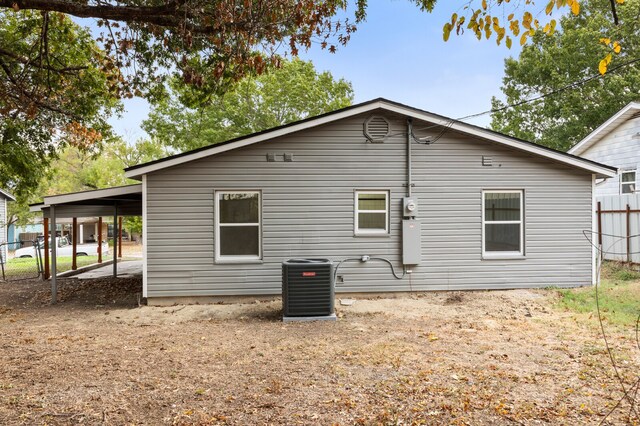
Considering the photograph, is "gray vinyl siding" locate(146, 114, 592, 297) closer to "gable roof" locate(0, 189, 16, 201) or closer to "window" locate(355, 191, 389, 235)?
"window" locate(355, 191, 389, 235)

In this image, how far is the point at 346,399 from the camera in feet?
12.8

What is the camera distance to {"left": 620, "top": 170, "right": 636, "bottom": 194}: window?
519 inches

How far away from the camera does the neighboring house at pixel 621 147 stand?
13.0 meters

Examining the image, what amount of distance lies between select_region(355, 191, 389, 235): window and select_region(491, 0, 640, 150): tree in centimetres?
1747

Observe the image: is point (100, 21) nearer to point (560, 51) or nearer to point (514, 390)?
point (514, 390)

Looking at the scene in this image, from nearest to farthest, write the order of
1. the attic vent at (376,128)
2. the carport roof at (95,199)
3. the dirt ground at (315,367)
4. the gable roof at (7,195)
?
the dirt ground at (315,367) < the carport roof at (95,199) < the attic vent at (376,128) < the gable roof at (7,195)

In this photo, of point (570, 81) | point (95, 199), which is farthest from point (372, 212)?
point (570, 81)

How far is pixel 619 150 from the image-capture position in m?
13.8

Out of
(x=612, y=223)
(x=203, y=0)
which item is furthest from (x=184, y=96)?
(x=612, y=223)

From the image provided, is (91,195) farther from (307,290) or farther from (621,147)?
(621,147)

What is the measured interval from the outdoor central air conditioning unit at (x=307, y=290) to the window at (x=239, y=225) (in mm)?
1763

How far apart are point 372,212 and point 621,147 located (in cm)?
1006

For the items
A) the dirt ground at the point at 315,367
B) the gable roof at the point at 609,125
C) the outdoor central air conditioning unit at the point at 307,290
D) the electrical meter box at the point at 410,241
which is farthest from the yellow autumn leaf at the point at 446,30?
the gable roof at the point at 609,125

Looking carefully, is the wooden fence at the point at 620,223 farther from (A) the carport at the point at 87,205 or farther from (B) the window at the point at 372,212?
(A) the carport at the point at 87,205
